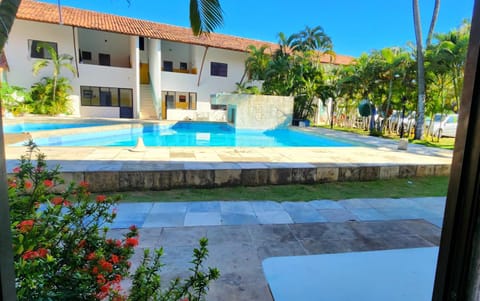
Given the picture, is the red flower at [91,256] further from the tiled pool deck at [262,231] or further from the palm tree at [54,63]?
the palm tree at [54,63]

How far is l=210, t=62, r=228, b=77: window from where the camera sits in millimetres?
21356

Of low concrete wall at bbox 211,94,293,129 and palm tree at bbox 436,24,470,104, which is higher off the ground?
palm tree at bbox 436,24,470,104

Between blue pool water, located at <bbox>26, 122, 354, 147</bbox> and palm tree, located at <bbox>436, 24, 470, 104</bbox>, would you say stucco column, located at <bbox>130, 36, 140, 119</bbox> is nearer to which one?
blue pool water, located at <bbox>26, 122, 354, 147</bbox>

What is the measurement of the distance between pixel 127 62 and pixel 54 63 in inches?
227

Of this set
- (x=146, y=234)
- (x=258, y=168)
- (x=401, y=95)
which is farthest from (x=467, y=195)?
(x=401, y=95)

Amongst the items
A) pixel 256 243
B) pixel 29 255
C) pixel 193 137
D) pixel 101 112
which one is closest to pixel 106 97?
pixel 101 112

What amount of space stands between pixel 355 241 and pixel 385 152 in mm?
5908

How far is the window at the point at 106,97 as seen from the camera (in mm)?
18281

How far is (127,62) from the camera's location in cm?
2108

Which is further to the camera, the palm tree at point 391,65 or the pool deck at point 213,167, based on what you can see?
the palm tree at point 391,65

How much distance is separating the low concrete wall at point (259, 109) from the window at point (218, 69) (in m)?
6.41

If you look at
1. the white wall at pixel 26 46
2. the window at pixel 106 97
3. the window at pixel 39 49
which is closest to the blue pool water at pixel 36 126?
the window at pixel 106 97

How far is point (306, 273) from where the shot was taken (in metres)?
2.06

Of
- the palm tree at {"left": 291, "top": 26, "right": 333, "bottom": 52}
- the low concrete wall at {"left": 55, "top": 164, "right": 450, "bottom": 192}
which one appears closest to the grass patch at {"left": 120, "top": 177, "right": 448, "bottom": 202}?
the low concrete wall at {"left": 55, "top": 164, "right": 450, "bottom": 192}
